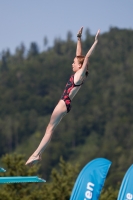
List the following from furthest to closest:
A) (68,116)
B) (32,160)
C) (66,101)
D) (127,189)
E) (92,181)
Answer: (68,116) < (92,181) < (127,189) < (66,101) < (32,160)

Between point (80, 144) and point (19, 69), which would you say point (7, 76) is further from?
point (80, 144)

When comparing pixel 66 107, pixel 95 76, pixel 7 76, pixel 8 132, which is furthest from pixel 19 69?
pixel 66 107

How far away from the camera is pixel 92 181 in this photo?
27.5 metres

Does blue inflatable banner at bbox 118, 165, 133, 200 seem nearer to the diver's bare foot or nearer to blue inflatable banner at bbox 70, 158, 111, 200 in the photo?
blue inflatable banner at bbox 70, 158, 111, 200

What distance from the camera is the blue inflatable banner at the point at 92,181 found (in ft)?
89.2

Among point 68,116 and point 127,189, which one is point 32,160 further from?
point 68,116

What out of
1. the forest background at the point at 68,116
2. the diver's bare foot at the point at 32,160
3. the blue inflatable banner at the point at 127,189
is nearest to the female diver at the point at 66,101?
the diver's bare foot at the point at 32,160

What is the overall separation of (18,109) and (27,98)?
3334 millimetres

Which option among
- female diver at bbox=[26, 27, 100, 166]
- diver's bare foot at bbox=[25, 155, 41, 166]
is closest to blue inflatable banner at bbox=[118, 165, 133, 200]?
female diver at bbox=[26, 27, 100, 166]

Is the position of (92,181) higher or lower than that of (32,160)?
lower

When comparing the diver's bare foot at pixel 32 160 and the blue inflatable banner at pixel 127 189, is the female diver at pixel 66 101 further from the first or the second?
the blue inflatable banner at pixel 127 189

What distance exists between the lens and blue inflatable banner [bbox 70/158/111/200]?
27188mm

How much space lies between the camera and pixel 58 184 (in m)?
43.8

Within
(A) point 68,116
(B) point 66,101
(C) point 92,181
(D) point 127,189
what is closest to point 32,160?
(B) point 66,101
